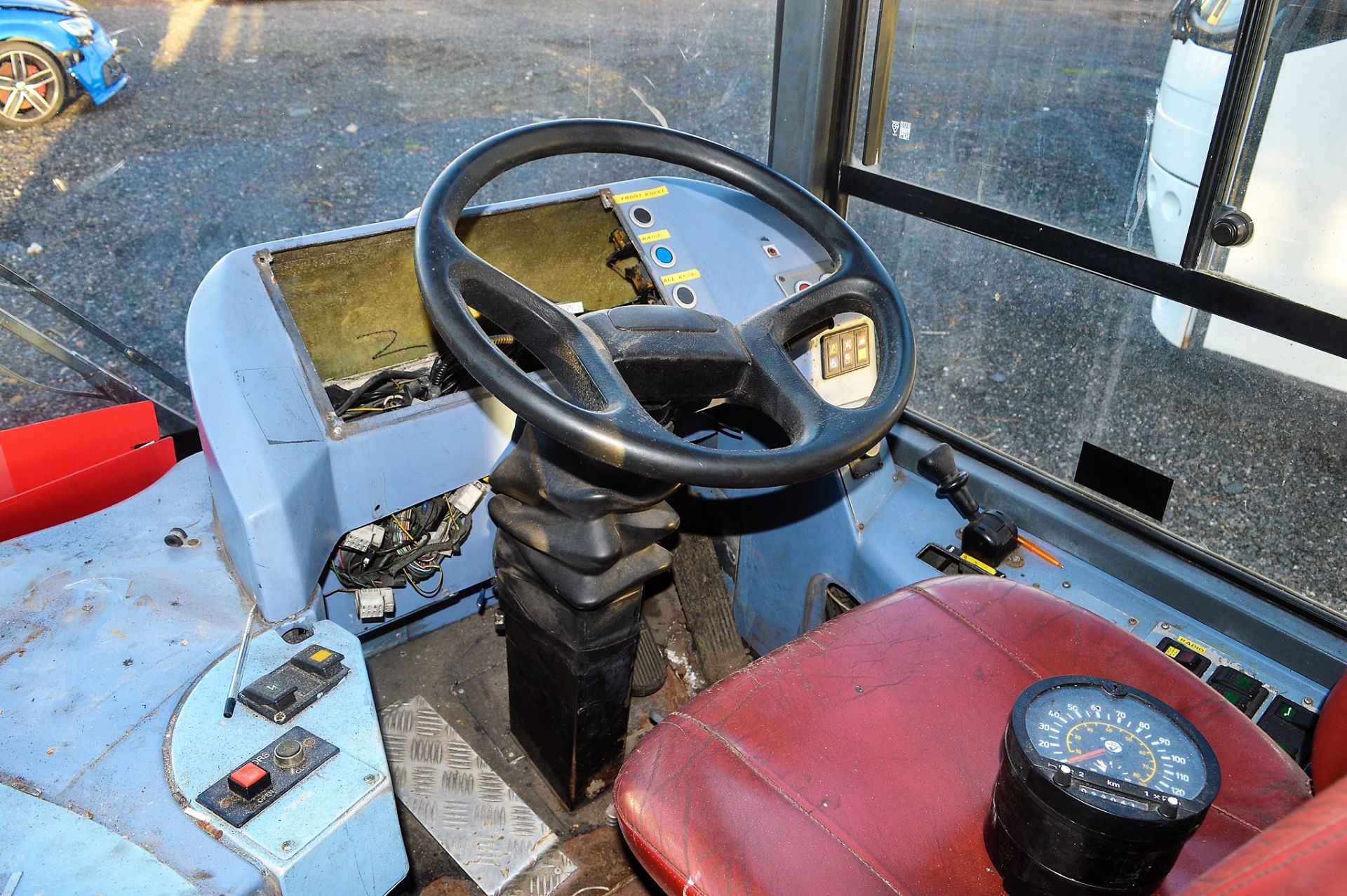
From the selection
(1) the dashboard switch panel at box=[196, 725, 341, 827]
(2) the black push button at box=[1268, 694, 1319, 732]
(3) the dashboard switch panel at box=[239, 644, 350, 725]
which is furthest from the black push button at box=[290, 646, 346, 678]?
(2) the black push button at box=[1268, 694, 1319, 732]

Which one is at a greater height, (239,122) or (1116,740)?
(239,122)

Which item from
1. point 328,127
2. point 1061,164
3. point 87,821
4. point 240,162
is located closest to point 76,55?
point 240,162

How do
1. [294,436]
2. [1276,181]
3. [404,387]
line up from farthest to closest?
1. [404,387]
2. [1276,181]
3. [294,436]

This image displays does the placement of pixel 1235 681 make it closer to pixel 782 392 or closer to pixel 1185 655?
pixel 1185 655

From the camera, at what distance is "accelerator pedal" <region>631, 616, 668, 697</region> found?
7.23ft

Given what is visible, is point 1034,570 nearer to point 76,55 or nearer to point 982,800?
point 982,800

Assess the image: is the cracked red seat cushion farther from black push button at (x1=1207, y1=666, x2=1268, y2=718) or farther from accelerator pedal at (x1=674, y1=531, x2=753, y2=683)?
accelerator pedal at (x1=674, y1=531, x2=753, y2=683)

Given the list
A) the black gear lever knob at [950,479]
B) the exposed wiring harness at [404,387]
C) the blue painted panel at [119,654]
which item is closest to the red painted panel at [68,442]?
the blue painted panel at [119,654]

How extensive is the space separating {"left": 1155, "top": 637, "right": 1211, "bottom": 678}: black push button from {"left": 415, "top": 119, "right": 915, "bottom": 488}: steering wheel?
0.82 metres

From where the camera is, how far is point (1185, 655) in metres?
1.74

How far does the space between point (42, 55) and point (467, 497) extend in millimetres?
967

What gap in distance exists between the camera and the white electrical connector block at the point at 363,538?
67.2 inches

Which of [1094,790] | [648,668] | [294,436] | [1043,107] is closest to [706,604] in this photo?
[648,668]

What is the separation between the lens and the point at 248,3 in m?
1.70
